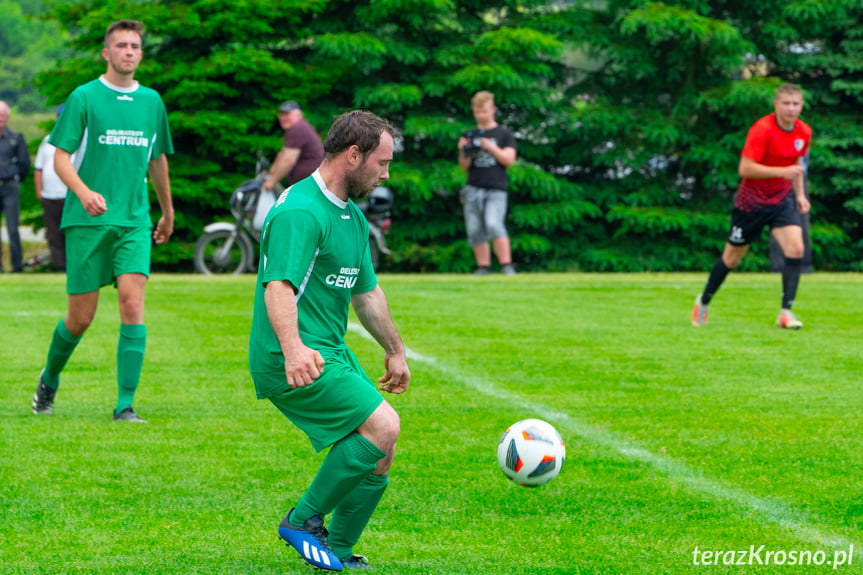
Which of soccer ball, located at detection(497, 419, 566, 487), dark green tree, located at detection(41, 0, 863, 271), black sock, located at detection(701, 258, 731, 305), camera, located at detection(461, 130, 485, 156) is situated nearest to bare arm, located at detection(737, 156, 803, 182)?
black sock, located at detection(701, 258, 731, 305)

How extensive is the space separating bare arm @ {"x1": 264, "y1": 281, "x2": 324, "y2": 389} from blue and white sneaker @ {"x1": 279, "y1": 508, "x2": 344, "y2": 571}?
1.77 feet

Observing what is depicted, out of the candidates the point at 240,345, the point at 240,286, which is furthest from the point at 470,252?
the point at 240,345

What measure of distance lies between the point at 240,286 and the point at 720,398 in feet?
28.5

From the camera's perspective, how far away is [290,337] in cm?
390

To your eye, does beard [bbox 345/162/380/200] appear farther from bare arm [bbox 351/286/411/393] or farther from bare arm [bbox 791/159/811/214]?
bare arm [bbox 791/159/811/214]

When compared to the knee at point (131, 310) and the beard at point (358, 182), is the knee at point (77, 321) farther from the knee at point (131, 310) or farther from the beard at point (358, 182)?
the beard at point (358, 182)

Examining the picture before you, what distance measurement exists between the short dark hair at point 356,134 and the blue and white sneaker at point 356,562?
4.56 feet

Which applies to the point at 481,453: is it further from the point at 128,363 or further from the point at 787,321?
the point at 787,321

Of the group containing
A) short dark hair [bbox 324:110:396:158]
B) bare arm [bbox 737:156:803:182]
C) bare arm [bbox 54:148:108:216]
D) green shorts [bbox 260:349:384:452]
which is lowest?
bare arm [bbox 737:156:803:182]

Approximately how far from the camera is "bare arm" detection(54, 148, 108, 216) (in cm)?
648

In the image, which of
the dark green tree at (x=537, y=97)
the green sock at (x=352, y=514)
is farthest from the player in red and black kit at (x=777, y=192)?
the dark green tree at (x=537, y=97)

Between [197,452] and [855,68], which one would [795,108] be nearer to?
[197,452]

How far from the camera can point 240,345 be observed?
32.3ft

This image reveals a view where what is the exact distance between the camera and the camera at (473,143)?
51.7 feet
